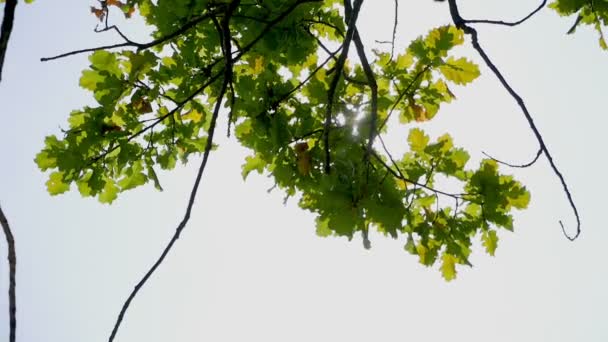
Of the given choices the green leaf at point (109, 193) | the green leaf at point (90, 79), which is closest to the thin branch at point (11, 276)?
the green leaf at point (90, 79)

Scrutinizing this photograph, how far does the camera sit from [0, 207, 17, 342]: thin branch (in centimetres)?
86

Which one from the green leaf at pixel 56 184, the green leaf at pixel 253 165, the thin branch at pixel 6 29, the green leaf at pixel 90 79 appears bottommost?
the thin branch at pixel 6 29

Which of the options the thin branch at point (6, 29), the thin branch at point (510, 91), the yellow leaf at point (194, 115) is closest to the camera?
the thin branch at point (6, 29)

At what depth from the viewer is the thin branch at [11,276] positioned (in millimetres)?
857

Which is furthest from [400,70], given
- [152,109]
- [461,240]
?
[152,109]

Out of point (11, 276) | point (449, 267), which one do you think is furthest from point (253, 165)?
point (11, 276)

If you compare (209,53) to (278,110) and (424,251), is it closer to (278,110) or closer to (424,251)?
(278,110)

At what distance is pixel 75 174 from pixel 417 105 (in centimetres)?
201

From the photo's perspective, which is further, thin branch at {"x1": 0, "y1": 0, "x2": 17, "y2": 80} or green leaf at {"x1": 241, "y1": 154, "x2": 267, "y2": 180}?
green leaf at {"x1": 241, "y1": 154, "x2": 267, "y2": 180}

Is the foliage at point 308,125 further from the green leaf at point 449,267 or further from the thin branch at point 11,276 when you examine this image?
the thin branch at point 11,276

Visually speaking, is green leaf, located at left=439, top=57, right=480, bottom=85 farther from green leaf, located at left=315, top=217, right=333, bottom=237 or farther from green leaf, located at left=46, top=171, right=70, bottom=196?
green leaf, located at left=46, top=171, right=70, bottom=196

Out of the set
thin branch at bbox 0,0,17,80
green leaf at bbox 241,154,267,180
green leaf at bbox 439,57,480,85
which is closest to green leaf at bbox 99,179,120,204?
green leaf at bbox 241,154,267,180

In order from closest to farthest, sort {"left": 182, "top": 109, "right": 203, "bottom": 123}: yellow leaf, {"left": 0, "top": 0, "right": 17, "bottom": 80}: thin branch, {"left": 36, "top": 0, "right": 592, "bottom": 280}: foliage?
{"left": 0, "top": 0, "right": 17, "bottom": 80}: thin branch < {"left": 36, "top": 0, "right": 592, "bottom": 280}: foliage < {"left": 182, "top": 109, "right": 203, "bottom": 123}: yellow leaf

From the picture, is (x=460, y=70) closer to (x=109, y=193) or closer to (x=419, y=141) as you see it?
(x=419, y=141)
